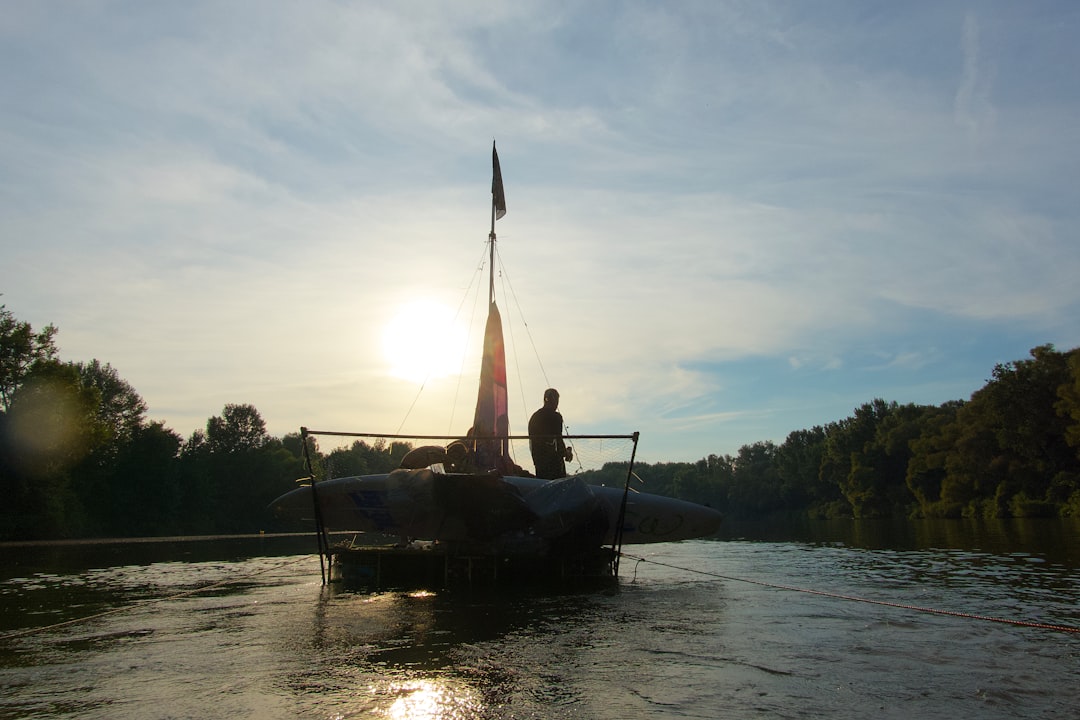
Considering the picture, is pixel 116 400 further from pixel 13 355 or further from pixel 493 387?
pixel 493 387

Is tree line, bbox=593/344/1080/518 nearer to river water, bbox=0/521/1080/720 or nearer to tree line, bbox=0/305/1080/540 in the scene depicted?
tree line, bbox=0/305/1080/540

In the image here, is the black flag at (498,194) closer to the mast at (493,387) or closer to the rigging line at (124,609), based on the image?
the mast at (493,387)

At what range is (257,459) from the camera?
105625 mm

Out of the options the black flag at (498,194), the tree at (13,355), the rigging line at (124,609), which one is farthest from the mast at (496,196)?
the tree at (13,355)

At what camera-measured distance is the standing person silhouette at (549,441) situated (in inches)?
722

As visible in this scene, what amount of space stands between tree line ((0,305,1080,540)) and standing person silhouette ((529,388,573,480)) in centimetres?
107

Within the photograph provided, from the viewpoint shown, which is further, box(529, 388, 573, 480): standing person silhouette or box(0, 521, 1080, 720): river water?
box(529, 388, 573, 480): standing person silhouette

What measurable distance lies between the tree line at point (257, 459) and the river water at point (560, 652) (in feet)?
19.8

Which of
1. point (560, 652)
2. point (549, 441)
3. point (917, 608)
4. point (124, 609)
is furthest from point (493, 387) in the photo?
point (560, 652)

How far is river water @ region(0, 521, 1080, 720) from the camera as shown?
21.4 feet

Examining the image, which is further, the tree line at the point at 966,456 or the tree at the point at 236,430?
the tree at the point at 236,430

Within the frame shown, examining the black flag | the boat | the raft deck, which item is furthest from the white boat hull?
the black flag

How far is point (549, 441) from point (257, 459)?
95.7m

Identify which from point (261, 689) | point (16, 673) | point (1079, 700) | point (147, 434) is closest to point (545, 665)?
point (261, 689)
